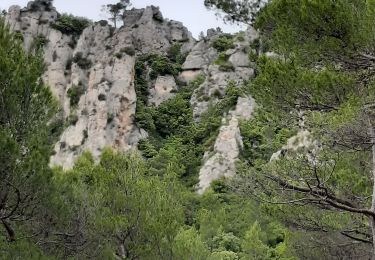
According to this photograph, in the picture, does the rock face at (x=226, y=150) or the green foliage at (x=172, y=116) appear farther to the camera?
the green foliage at (x=172, y=116)

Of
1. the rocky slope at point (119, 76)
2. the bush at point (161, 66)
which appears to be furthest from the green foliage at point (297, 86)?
the bush at point (161, 66)

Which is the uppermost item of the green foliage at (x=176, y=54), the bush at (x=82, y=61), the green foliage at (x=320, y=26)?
the green foliage at (x=320, y=26)

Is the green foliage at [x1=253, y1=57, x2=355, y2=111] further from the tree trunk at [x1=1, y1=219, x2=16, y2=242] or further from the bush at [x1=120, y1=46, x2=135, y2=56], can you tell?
the bush at [x1=120, y1=46, x2=135, y2=56]

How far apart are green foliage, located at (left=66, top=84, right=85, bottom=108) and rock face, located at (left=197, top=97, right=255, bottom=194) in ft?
47.0

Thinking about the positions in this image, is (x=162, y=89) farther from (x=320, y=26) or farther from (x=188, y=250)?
(x=320, y=26)

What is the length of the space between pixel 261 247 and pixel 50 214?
1836 centimetres

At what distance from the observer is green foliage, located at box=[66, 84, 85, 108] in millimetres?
51750

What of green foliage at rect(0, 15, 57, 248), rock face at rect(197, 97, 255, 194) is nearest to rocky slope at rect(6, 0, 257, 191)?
rock face at rect(197, 97, 255, 194)

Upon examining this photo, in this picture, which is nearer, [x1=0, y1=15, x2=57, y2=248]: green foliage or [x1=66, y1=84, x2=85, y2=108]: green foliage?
[x1=0, y1=15, x2=57, y2=248]: green foliage

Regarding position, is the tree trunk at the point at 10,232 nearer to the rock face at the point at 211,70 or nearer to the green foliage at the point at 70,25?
the rock face at the point at 211,70

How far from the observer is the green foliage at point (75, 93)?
51750mm

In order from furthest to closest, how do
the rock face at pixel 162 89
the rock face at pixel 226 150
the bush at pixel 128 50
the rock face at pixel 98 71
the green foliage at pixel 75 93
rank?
the rock face at pixel 162 89, the bush at pixel 128 50, the green foliage at pixel 75 93, the rock face at pixel 98 71, the rock face at pixel 226 150

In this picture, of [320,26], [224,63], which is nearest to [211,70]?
[224,63]

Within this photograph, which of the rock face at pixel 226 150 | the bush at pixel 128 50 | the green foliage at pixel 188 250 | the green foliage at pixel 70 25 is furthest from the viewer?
the green foliage at pixel 70 25
